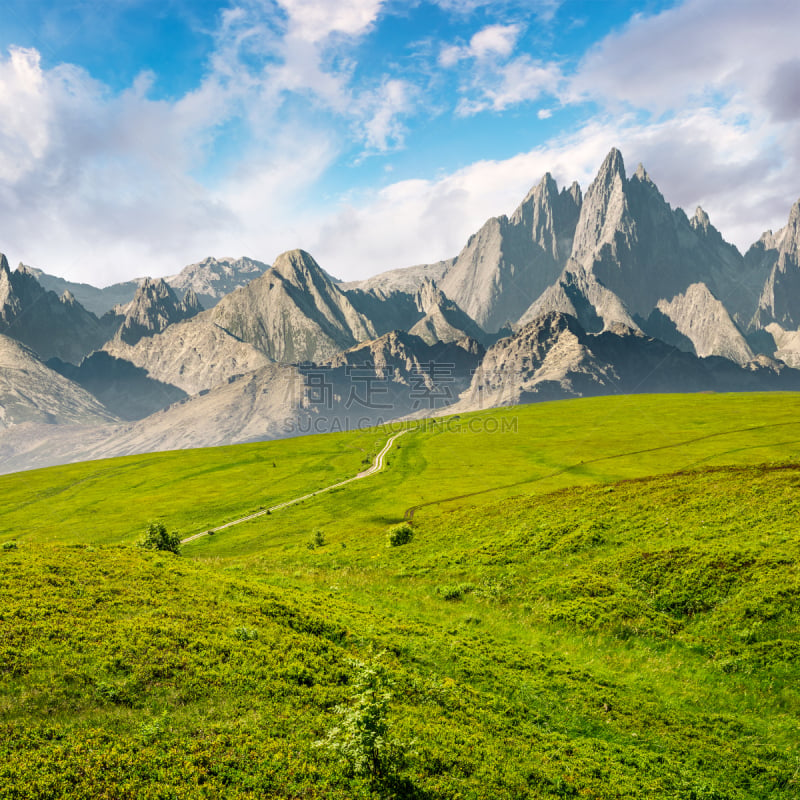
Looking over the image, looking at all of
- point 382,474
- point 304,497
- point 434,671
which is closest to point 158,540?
point 434,671

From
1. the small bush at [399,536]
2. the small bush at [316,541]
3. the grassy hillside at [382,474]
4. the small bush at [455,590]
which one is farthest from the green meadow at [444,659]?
the grassy hillside at [382,474]

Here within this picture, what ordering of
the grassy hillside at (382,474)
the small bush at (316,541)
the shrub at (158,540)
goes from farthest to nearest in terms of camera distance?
the grassy hillside at (382,474), the small bush at (316,541), the shrub at (158,540)

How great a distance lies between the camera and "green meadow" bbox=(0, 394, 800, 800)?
11.5 metres

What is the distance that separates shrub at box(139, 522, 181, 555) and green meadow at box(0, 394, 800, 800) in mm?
8054

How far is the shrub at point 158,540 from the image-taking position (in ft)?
123

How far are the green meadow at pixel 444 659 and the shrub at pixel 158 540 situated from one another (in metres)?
8.05

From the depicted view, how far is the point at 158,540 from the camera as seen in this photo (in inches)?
1486

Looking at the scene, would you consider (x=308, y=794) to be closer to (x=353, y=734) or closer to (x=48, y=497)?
(x=353, y=734)

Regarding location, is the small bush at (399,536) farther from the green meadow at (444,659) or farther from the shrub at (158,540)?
the shrub at (158,540)

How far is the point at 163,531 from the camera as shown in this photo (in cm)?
3888

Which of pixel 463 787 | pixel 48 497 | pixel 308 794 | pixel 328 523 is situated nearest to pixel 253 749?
pixel 308 794

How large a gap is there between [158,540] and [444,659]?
29.0 m

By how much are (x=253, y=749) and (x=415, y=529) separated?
A: 106ft

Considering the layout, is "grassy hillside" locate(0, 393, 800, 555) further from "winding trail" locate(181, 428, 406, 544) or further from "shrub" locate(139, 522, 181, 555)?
"shrub" locate(139, 522, 181, 555)
